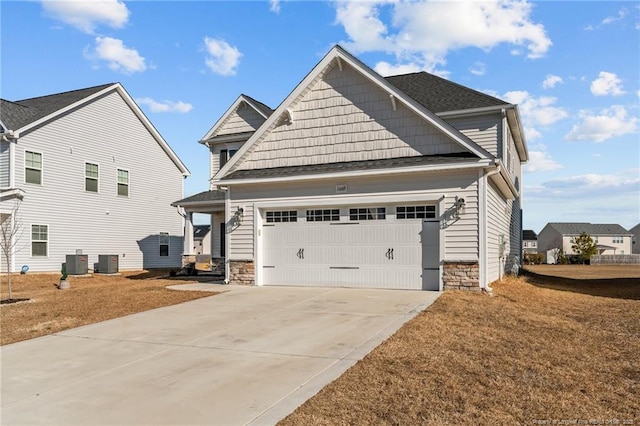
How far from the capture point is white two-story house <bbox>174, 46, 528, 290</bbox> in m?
13.0

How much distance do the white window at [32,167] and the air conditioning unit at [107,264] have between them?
168 inches

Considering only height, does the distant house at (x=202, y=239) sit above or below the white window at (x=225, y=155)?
below

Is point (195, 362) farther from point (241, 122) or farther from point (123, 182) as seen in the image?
point (123, 182)

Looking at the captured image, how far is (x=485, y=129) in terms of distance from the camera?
17969 mm

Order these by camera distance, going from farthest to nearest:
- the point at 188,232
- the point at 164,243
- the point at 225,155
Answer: the point at 164,243 → the point at 225,155 → the point at 188,232

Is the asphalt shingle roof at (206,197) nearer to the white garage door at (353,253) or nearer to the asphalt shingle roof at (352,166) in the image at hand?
the asphalt shingle roof at (352,166)

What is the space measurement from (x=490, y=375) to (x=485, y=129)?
13616 millimetres

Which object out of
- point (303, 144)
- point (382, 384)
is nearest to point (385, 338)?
point (382, 384)

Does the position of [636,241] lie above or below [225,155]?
below

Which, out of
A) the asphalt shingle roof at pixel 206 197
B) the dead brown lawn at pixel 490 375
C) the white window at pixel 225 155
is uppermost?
the white window at pixel 225 155

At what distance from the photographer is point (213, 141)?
2392 centimetres

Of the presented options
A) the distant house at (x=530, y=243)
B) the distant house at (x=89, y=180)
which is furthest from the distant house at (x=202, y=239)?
the distant house at (x=530, y=243)

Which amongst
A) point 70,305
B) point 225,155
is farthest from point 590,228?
point 70,305

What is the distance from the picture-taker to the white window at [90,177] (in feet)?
79.7
